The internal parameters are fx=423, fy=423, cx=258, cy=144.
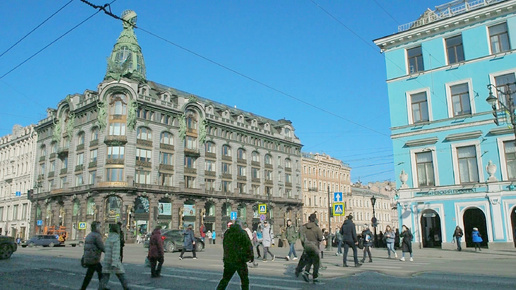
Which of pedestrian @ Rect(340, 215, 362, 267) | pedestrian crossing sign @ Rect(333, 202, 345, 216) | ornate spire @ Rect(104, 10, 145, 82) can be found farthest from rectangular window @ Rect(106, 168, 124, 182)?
pedestrian @ Rect(340, 215, 362, 267)

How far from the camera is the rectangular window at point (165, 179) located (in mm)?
58513

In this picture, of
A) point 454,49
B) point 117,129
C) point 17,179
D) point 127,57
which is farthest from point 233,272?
point 17,179

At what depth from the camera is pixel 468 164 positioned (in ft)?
85.0

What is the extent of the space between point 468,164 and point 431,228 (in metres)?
5.06

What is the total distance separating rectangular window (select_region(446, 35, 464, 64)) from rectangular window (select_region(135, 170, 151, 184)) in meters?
41.2

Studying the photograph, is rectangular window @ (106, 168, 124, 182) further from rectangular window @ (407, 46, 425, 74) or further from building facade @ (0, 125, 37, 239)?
rectangular window @ (407, 46, 425, 74)

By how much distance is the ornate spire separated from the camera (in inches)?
2376

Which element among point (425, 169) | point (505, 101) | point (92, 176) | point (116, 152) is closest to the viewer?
point (505, 101)

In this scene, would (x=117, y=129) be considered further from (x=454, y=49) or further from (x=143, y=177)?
(x=454, y=49)

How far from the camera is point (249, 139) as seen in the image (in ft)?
244

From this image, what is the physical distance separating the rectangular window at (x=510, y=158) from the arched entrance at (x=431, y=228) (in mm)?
4914

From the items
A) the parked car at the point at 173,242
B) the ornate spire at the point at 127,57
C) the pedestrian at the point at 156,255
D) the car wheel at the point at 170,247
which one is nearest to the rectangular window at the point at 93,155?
the ornate spire at the point at 127,57

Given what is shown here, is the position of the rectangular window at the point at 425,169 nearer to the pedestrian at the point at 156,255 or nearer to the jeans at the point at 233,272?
the pedestrian at the point at 156,255

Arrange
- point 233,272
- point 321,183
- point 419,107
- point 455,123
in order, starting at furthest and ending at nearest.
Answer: point 321,183, point 419,107, point 455,123, point 233,272
